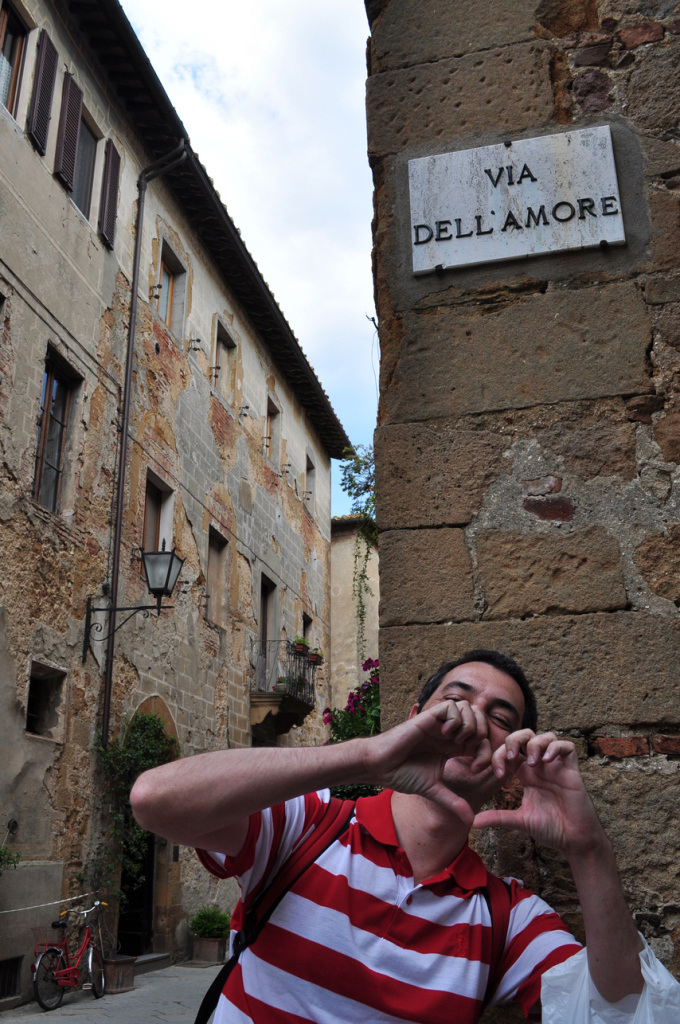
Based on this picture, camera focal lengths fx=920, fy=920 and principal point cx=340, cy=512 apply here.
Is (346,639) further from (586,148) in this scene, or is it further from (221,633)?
(586,148)

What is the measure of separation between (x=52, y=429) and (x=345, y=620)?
510 inches

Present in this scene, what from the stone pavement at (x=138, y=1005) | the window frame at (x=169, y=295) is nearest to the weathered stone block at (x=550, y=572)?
the stone pavement at (x=138, y=1005)

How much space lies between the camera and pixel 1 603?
8.12 metres

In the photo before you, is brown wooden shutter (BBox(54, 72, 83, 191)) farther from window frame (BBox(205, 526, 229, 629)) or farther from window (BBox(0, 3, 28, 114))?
window frame (BBox(205, 526, 229, 629))

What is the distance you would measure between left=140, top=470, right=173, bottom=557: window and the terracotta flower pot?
15.6 feet

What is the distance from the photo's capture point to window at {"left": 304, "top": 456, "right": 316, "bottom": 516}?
18.9 m

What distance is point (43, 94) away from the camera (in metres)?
9.54

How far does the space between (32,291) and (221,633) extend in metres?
5.85

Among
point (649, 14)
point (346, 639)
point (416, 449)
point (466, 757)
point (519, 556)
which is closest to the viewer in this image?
point (466, 757)

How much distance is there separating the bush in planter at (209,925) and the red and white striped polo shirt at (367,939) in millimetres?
10311

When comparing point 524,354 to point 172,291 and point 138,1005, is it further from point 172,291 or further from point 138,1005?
point 172,291

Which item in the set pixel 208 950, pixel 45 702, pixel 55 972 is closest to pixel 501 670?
pixel 55 972

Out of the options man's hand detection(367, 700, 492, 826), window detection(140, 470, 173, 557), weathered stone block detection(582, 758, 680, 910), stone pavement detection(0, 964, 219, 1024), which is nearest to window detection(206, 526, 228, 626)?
window detection(140, 470, 173, 557)

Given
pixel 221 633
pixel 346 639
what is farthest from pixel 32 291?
pixel 346 639
